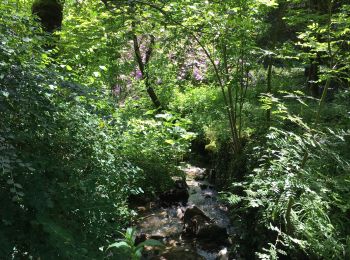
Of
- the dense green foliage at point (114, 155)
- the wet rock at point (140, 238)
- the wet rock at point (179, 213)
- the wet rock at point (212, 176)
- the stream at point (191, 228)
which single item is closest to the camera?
the dense green foliage at point (114, 155)

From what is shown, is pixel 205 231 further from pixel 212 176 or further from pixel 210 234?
pixel 212 176

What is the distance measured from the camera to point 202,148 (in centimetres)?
841

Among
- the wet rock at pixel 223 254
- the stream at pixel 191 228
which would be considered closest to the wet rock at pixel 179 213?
the stream at pixel 191 228

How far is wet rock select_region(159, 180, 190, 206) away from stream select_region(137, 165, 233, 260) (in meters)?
0.09

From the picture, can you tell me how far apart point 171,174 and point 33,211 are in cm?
441

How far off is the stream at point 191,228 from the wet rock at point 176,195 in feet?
0.31

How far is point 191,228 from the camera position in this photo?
5266 millimetres

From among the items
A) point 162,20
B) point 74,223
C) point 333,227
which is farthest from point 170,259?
point 162,20

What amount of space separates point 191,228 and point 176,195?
124 centimetres

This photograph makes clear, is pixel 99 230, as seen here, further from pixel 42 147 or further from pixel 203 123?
pixel 203 123

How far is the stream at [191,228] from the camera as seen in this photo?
4.72 meters

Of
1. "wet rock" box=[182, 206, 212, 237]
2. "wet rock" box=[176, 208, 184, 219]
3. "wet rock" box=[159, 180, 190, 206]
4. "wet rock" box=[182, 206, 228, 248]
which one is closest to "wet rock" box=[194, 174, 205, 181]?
"wet rock" box=[159, 180, 190, 206]

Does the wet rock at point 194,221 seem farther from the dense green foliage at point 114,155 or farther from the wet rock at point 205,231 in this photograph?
the dense green foliage at point 114,155

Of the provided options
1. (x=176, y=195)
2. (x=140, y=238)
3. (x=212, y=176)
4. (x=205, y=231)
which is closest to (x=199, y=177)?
(x=212, y=176)
